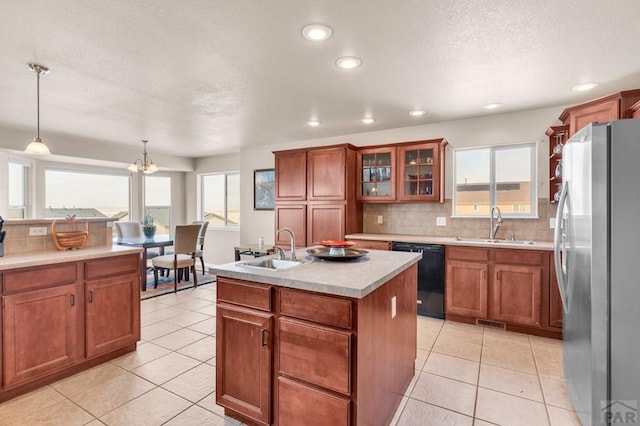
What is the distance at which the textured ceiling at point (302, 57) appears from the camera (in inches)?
73.5

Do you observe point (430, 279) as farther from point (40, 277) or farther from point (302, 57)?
point (40, 277)

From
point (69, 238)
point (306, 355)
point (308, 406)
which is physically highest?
point (69, 238)

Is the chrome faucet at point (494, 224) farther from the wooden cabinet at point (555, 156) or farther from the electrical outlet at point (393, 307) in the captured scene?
the electrical outlet at point (393, 307)

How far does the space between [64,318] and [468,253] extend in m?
3.78

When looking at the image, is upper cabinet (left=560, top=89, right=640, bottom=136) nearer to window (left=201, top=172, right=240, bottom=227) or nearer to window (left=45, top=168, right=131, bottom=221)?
window (left=201, top=172, right=240, bottom=227)

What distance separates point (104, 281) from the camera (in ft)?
8.58

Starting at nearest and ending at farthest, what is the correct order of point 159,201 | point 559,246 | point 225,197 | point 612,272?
point 612,272 → point 559,246 → point 225,197 → point 159,201

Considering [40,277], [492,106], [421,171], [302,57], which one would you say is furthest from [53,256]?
[492,106]

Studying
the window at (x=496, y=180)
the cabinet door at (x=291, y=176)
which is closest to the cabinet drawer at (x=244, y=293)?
the cabinet door at (x=291, y=176)

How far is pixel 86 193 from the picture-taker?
621cm

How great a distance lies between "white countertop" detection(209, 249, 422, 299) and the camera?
5.08 feet

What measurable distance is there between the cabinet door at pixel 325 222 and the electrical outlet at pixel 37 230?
2.98 m

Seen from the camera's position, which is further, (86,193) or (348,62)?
(86,193)

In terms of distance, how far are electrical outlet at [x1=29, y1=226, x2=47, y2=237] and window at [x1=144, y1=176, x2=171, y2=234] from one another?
4.52 metres
